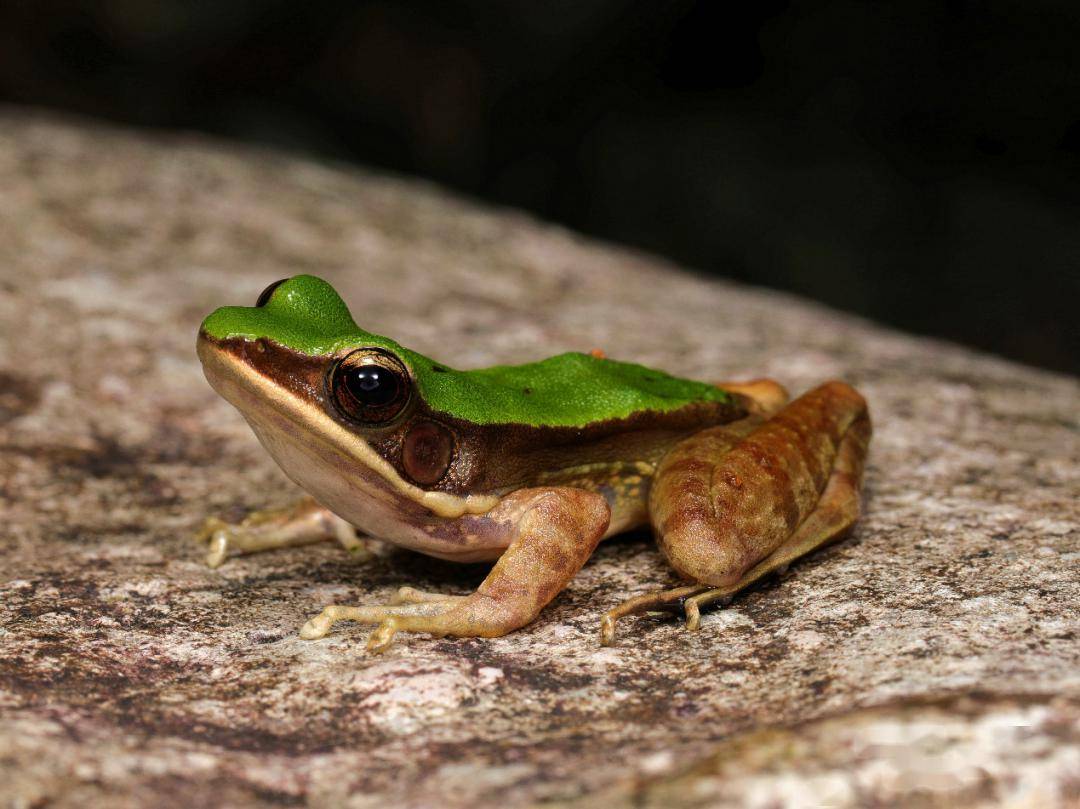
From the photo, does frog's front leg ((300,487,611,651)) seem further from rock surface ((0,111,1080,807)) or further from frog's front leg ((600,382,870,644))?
frog's front leg ((600,382,870,644))

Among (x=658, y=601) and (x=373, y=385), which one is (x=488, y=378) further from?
(x=658, y=601)

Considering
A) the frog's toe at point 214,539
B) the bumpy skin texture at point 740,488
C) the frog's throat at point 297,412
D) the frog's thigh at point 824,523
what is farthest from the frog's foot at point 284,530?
the frog's thigh at point 824,523

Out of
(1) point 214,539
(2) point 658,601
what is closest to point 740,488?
(2) point 658,601

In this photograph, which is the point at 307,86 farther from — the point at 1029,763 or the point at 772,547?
the point at 1029,763

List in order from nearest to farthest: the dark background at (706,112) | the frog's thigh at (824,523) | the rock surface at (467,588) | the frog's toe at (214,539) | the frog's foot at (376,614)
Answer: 1. the rock surface at (467,588)
2. the frog's foot at (376,614)
3. the frog's thigh at (824,523)
4. the frog's toe at (214,539)
5. the dark background at (706,112)

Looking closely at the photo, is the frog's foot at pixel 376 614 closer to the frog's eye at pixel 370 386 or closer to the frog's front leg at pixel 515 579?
the frog's front leg at pixel 515 579

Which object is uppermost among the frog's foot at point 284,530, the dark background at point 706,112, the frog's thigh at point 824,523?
the dark background at point 706,112
